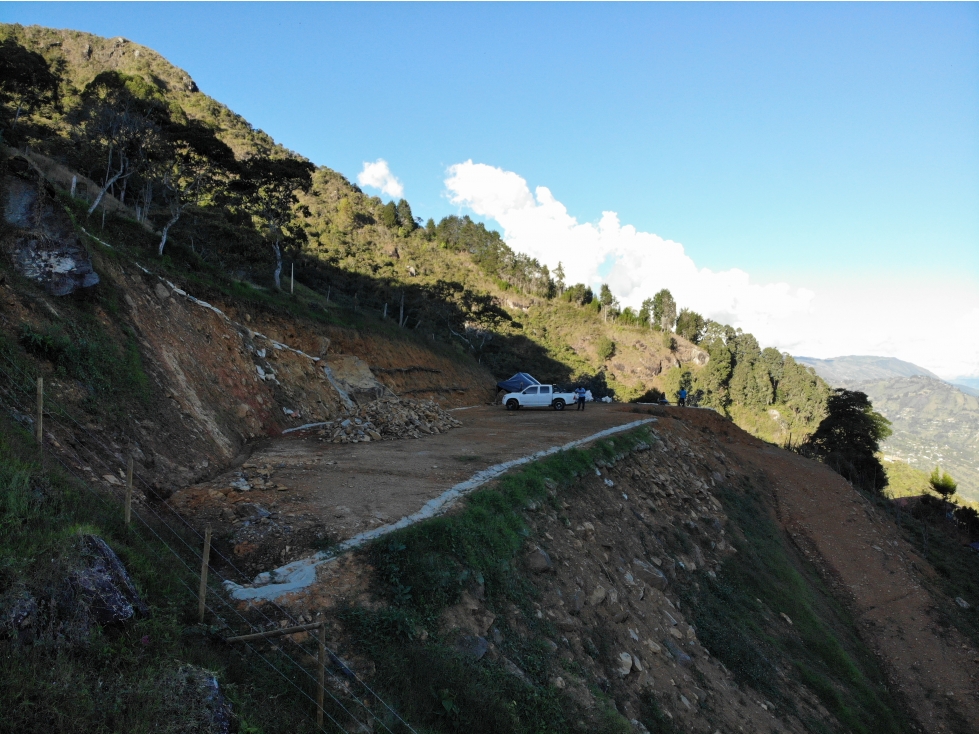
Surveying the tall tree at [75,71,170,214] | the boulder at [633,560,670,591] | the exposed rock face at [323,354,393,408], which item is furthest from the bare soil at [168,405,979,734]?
the tall tree at [75,71,170,214]

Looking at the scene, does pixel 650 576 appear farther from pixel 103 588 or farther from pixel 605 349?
pixel 605 349

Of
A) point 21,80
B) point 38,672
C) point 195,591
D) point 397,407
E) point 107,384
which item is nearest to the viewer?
point 38,672

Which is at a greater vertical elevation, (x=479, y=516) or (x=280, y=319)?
(x=280, y=319)

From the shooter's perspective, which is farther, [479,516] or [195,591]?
[479,516]

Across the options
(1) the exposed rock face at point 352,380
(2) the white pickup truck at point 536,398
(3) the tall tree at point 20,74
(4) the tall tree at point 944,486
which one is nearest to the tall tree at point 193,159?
(1) the exposed rock face at point 352,380

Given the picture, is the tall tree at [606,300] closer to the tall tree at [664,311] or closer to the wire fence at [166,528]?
the tall tree at [664,311]

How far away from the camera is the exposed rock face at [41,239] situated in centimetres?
1000

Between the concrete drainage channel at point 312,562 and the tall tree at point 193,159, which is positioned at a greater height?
the tall tree at point 193,159

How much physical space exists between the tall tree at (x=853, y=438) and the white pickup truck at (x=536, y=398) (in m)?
26.9

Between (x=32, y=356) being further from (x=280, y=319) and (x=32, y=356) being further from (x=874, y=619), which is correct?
(x=874, y=619)

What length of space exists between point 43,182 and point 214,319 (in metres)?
6.40

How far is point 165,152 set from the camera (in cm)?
2380

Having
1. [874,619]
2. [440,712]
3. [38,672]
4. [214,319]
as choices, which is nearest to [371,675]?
[440,712]

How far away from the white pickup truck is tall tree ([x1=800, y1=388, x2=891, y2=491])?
26.9 meters
